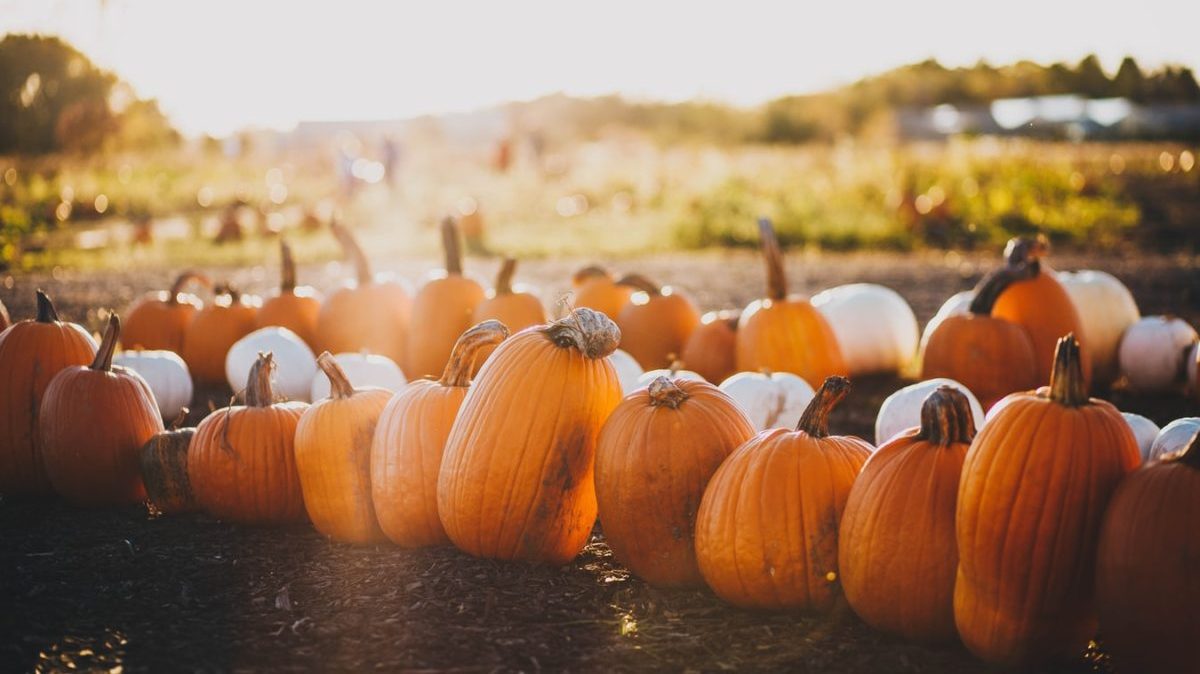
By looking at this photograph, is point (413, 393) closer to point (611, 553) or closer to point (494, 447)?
point (494, 447)

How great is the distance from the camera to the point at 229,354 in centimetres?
661

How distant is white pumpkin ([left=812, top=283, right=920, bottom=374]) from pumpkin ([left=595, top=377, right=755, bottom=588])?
3639 millimetres

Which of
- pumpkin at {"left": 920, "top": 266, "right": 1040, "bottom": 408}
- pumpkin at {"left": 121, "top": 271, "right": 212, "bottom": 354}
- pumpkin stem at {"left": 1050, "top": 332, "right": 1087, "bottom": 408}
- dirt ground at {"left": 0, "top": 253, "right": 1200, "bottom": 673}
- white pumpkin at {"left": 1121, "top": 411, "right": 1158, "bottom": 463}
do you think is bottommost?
dirt ground at {"left": 0, "top": 253, "right": 1200, "bottom": 673}

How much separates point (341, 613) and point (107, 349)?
1958mm

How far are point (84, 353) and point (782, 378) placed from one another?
3284 mm

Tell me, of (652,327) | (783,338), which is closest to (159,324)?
(652,327)

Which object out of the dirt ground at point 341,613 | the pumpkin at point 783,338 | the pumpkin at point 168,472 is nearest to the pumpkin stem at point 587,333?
the dirt ground at point 341,613

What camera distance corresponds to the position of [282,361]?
6375mm

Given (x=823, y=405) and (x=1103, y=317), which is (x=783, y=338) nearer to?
(x=1103, y=317)

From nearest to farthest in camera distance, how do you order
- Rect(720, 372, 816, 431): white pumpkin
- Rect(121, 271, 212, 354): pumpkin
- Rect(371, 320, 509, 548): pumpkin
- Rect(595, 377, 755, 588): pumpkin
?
Rect(595, 377, 755, 588): pumpkin, Rect(371, 320, 509, 548): pumpkin, Rect(720, 372, 816, 431): white pumpkin, Rect(121, 271, 212, 354): pumpkin

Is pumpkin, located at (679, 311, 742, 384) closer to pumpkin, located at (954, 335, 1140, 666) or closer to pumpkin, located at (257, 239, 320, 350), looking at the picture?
pumpkin, located at (257, 239, 320, 350)

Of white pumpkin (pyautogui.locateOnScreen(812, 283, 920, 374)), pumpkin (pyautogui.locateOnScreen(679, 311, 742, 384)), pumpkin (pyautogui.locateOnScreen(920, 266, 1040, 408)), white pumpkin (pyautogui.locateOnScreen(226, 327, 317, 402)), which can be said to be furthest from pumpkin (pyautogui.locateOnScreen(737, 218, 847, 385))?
white pumpkin (pyautogui.locateOnScreen(226, 327, 317, 402))

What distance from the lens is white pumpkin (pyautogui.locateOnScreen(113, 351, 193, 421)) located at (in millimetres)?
6078

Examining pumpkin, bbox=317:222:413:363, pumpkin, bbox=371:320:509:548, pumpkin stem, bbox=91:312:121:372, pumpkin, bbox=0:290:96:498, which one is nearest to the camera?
pumpkin, bbox=371:320:509:548
